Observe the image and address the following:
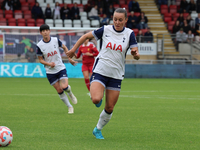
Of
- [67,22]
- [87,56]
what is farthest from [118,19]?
[67,22]

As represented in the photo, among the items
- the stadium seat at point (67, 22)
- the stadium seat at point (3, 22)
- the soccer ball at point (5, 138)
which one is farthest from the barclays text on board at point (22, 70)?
the soccer ball at point (5, 138)

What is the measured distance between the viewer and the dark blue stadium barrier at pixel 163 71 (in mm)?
22953

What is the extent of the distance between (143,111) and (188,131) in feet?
8.89

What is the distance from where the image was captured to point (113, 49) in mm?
5746

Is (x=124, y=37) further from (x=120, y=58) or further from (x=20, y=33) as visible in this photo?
(x=20, y=33)

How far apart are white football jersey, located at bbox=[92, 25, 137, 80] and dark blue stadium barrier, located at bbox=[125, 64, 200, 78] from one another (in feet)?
56.2

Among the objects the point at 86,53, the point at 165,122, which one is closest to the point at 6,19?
the point at 86,53

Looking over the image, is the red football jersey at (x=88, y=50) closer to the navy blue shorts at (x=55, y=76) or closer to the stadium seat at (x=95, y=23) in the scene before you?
the navy blue shorts at (x=55, y=76)

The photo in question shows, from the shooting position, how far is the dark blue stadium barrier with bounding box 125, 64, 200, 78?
22953mm

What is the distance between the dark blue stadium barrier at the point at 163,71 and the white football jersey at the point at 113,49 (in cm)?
1714

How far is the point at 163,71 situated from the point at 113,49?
17.7 metres

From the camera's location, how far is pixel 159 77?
2312cm

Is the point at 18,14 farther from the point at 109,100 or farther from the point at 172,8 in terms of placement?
the point at 109,100

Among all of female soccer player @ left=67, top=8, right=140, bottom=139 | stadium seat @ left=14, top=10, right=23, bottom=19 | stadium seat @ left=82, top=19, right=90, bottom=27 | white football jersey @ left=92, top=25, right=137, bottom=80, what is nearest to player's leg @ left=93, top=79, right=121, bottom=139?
female soccer player @ left=67, top=8, right=140, bottom=139
